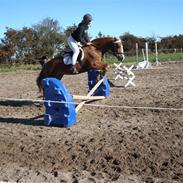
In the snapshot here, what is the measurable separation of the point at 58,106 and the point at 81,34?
336cm

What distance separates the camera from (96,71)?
42.6ft

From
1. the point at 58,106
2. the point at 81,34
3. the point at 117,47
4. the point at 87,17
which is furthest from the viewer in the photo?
the point at 117,47

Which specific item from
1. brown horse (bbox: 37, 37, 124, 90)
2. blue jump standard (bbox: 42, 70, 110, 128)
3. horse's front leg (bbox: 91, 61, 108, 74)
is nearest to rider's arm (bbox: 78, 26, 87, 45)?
brown horse (bbox: 37, 37, 124, 90)

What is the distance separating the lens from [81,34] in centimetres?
1226

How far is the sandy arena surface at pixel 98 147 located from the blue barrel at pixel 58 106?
22 centimetres

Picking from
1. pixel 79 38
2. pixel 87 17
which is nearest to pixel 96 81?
pixel 79 38

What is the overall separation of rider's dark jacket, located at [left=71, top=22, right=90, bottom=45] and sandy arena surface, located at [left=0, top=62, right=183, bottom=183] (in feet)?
7.30

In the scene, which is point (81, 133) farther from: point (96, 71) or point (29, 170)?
point (96, 71)

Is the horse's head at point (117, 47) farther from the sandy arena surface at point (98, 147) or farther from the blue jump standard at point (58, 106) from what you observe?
the blue jump standard at point (58, 106)

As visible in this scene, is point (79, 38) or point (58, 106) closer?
point (58, 106)

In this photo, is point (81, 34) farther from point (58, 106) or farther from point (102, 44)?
point (58, 106)

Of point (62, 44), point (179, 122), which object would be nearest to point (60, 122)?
point (179, 122)

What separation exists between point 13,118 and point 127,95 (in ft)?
13.8

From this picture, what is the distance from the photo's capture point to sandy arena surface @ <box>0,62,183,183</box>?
6125mm
